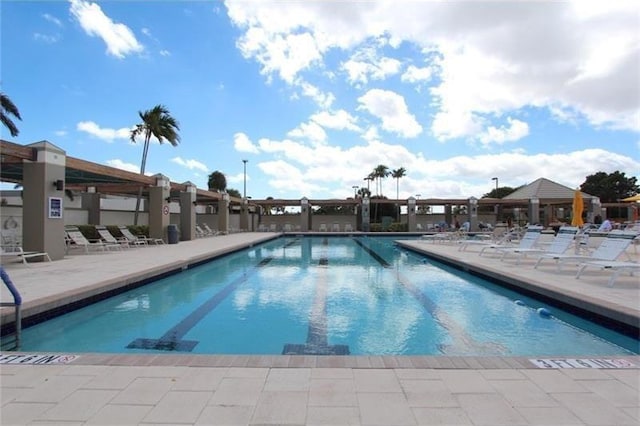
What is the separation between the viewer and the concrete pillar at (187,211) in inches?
756

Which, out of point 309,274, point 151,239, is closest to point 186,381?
point 309,274

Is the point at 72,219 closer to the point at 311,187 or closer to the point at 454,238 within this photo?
the point at 454,238

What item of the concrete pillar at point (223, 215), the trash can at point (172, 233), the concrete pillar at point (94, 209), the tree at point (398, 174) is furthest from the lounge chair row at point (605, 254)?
the tree at point (398, 174)

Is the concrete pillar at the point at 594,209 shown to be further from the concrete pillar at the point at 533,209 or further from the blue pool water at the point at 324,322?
the blue pool water at the point at 324,322

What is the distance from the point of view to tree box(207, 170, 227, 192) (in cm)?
5294

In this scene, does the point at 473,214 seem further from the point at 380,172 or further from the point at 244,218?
the point at 380,172

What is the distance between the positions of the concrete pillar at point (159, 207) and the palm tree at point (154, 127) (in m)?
7.18

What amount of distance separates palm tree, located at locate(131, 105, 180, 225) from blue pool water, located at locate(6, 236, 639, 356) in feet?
51.9

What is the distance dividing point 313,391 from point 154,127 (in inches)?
894

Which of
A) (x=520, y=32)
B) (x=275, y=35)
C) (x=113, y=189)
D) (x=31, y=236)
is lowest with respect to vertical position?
(x=31, y=236)

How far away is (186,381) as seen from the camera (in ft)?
9.98

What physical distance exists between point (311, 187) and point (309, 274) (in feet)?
94.7

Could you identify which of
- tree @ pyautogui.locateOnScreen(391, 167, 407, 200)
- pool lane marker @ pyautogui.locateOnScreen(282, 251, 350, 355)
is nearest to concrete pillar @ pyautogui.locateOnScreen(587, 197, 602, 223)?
tree @ pyautogui.locateOnScreen(391, 167, 407, 200)

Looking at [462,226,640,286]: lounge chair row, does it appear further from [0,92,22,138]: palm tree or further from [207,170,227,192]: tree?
[207,170,227,192]: tree
